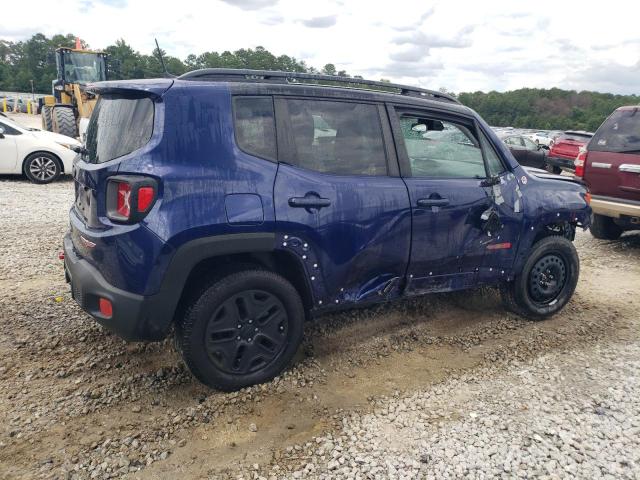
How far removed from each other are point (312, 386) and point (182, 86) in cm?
201

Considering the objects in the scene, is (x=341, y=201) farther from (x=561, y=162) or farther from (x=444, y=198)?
(x=561, y=162)

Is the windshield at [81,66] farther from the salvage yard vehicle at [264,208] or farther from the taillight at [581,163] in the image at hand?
the salvage yard vehicle at [264,208]

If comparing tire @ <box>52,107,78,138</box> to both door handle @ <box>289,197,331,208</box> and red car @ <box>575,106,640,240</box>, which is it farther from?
door handle @ <box>289,197,331,208</box>

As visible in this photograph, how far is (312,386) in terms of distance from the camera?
327cm


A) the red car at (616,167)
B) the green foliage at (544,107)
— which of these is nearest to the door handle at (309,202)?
the red car at (616,167)

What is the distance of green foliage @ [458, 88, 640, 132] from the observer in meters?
66.2

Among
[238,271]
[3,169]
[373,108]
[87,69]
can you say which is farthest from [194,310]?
[87,69]

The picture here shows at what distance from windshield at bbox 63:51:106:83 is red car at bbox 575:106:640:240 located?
16242 millimetres

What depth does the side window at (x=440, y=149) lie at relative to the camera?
Answer: 3.61 m

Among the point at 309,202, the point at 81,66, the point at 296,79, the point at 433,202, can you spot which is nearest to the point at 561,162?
the point at 433,202

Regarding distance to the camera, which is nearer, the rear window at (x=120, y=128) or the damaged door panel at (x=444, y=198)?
the rear window at (x=120, y=128)

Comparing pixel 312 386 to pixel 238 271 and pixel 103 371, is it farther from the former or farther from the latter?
pixel 103 371

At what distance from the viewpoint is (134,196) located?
2.63m

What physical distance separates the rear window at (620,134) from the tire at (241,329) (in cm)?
549
